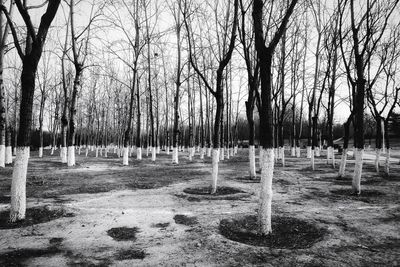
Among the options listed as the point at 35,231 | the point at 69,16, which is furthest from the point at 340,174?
the point at 69,16

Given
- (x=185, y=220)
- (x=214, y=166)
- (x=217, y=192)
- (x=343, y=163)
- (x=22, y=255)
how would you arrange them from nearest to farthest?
(x=22, y=255)
(x=185, y=220)
(x=214, y=166)
(x=217, y=192)
(x=343, y=163)

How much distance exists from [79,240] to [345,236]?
4.60 m

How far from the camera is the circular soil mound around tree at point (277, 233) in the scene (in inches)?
183

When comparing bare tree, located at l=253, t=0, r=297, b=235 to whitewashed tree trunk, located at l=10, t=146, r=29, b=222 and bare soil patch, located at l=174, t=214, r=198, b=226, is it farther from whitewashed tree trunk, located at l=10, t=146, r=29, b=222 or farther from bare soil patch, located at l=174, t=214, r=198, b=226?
whitewashed tree trunk, located at l=10, t=146, r=29, b=222

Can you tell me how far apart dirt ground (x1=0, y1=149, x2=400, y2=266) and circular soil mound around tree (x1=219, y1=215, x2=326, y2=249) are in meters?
0.17

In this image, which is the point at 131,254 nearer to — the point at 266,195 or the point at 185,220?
the point at 185,220

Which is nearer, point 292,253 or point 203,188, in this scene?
point 292,253

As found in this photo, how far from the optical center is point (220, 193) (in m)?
8.57

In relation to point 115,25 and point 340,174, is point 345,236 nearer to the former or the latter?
point 340,174

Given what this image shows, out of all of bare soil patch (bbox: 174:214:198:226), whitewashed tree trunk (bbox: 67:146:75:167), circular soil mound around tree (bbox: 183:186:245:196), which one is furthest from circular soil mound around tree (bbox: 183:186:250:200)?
whitewashed tree trunk (bbox: 67:146:75:167)

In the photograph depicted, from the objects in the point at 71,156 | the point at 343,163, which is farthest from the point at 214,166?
the point at 71,156

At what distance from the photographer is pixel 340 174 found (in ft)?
38.9

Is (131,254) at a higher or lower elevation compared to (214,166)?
lower

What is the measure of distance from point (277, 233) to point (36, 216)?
4.95m
